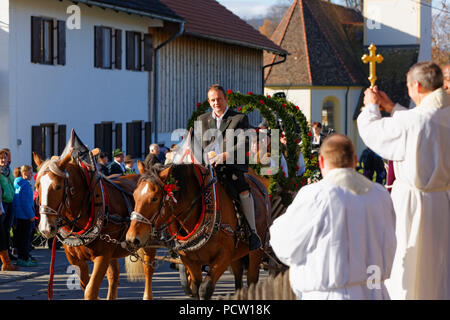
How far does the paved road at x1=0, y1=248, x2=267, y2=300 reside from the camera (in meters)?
11.8

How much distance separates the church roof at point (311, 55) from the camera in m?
50.6

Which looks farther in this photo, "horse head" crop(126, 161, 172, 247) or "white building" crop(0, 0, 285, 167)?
"white building" crop(0, 0, 285, 167)

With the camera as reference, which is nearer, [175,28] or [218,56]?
[175,28]

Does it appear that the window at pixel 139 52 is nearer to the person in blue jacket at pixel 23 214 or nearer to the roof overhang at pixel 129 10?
the roof overhang at pixel 129 10

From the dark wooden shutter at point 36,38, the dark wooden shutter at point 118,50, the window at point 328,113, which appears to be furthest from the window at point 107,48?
the window at point 328,113

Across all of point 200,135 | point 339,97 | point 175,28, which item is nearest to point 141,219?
point 200,135

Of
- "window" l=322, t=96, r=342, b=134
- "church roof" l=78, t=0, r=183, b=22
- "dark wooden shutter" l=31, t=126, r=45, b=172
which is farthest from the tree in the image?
"dark wooden shutter" l=31, t=126, r=45, b=172

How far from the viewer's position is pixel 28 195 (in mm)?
14680

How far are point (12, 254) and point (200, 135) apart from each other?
7.16 meters

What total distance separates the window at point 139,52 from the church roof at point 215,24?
5.61ft

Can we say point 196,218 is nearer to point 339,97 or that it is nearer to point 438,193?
point 438,193

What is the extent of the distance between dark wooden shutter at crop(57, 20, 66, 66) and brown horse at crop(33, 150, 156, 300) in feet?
44.5

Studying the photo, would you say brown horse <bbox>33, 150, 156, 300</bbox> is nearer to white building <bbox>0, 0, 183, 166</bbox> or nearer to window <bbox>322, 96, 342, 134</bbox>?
white building <bbox>0, 0, 183, 166</bbox>
